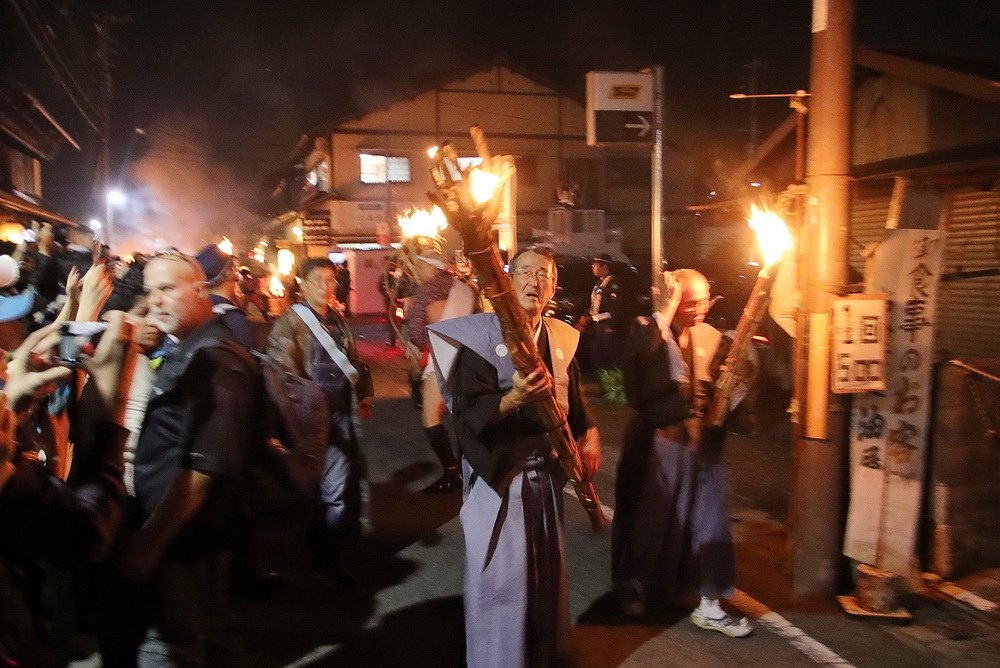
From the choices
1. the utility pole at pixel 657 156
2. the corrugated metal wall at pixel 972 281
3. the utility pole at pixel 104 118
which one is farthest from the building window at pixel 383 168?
the utility pole at pixel 657 156

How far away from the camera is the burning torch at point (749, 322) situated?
15.8ft

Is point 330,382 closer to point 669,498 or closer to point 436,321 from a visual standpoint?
point 436,321

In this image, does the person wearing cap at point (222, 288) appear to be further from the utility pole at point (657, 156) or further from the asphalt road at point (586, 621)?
the utility pole at point (657, 156)

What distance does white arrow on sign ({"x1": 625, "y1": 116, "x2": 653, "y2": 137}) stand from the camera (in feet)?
28.6

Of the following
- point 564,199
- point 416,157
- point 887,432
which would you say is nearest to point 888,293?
point 887,432

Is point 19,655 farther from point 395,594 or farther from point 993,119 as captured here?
point 993,119

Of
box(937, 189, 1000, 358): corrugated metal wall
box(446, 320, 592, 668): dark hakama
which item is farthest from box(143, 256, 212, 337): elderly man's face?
box(937, 189, 1000, 358): corrugated metal wall

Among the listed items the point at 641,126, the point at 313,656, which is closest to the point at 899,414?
the point at 313,656

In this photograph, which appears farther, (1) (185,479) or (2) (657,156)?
(2) (657,156)

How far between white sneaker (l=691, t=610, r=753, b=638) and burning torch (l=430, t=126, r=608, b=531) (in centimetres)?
195

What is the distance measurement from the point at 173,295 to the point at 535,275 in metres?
1.53

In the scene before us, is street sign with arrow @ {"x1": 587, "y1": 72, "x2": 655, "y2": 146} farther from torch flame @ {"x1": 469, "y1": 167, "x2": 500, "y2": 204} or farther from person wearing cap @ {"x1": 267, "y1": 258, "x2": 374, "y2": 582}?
torch flame @ {"x1": 469, "y1": 167, "x2": 500, "y2": 204}

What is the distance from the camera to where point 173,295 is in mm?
3059

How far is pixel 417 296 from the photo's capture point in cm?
774
